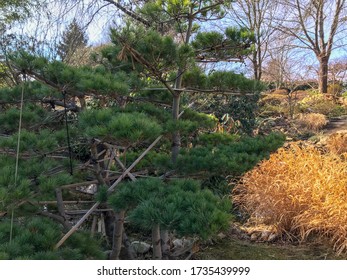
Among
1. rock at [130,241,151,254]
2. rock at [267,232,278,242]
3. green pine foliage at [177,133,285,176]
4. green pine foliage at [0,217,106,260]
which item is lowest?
rock at [130,241,151,254]

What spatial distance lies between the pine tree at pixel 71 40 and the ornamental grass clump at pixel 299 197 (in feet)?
8.06

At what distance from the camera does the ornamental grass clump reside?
2.42 m

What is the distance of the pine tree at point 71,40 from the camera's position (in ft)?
12.6

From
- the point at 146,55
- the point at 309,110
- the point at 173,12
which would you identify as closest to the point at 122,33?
the point at 146,55

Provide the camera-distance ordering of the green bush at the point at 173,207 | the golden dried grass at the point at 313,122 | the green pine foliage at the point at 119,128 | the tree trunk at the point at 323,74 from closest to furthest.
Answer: the green bush at the point at 173,207 → the green pine foliage at the point at 119,128 → the golden dried grass at the point at 313,122 → the tree trunk at the point at 323,74

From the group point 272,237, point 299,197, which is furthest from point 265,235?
point 299,197

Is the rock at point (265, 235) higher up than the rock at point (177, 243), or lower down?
higher up

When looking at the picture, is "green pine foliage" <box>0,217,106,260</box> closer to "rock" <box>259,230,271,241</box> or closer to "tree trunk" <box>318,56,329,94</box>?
"rock" <box>259,230,271,241</box>

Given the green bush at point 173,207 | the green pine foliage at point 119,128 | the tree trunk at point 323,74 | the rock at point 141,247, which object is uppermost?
the tree trunk at point 323,74

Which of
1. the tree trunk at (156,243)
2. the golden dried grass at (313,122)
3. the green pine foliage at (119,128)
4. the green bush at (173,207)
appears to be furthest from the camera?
the golden dried grass at (313,122)

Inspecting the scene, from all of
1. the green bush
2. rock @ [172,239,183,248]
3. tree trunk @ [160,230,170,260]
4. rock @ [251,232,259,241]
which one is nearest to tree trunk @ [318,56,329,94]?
rock @ [251,232,259,241]

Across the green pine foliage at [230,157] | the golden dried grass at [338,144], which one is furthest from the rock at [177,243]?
the golden dried grass at [338,144]

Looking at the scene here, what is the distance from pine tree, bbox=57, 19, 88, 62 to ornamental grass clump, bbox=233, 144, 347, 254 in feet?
8.06

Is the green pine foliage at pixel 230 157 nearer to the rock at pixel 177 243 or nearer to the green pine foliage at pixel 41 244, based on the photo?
the green pine foliage at pixel 41 244
